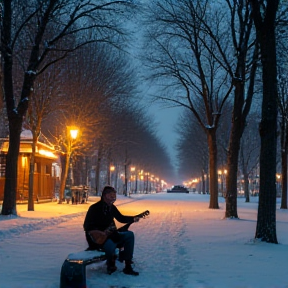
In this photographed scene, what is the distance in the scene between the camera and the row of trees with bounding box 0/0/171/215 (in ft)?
53.5

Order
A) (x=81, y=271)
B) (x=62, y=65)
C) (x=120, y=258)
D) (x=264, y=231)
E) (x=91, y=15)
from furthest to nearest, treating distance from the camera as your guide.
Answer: (x=62, y=65) → (x=91, y=15) → (x=264, y=231) → (x=120, y=258) → (x=81, y=271)

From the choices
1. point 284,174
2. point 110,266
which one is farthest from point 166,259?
point 284,174

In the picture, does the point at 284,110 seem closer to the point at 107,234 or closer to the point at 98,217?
the point at 98,217

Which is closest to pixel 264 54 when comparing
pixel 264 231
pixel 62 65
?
pixel 264 231

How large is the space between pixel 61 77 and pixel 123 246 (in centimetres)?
1825

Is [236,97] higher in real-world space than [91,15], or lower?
lower

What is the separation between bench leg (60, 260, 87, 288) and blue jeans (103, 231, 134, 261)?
3.07ft

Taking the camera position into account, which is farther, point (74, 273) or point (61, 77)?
point (61, 77)

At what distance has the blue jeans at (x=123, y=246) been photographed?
21.8 feet

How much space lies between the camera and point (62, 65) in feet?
78.5

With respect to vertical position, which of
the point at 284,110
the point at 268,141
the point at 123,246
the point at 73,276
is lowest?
the point at 73,276

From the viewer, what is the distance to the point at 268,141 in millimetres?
10055

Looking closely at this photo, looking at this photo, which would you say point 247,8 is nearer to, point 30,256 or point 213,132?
point 213,132

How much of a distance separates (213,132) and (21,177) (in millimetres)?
12287
